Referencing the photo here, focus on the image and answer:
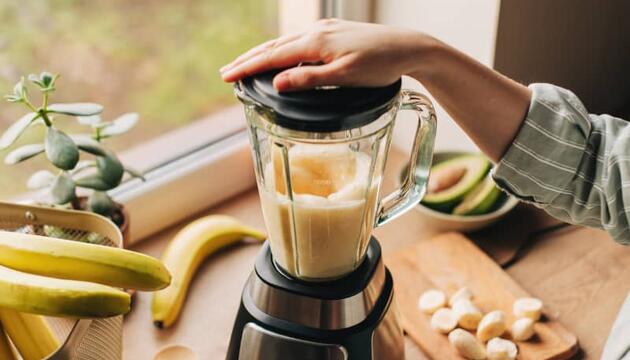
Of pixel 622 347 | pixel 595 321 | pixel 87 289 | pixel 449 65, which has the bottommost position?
pixel 595 321

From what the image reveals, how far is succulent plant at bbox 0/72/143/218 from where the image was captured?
2.80 ft

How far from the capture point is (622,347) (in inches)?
30.8

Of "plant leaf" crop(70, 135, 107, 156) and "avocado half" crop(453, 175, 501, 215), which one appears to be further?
"avocado half" crop(453, 175, 501, 215)

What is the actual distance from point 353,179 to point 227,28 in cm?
87

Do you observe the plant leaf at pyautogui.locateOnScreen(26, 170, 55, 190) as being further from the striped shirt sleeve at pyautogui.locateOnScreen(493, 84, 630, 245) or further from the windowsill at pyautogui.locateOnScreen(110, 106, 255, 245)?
the striped shirt sleeve at pyautogui.locateOnScreen(493, 84, 630, 245)

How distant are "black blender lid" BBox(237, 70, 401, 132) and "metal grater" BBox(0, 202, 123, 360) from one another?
0.95 feet

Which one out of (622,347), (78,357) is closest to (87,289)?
(78,357)

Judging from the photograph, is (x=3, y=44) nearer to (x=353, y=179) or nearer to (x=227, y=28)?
(x=227, y=28)

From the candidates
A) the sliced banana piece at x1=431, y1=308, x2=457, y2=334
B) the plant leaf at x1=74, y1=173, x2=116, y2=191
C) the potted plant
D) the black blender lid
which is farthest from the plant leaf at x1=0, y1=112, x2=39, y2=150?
the sliced banana piece at x1=431, y1=308, x2=457, y2=334

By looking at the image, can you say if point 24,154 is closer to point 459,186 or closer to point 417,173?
point 417,173

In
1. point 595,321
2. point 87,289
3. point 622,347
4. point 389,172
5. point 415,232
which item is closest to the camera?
point 87,289

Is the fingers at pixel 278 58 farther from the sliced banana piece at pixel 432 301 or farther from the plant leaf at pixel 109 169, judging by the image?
the sliced banana piece at pixel 432 301

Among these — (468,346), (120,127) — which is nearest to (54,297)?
(120,127)

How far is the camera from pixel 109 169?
925mm
